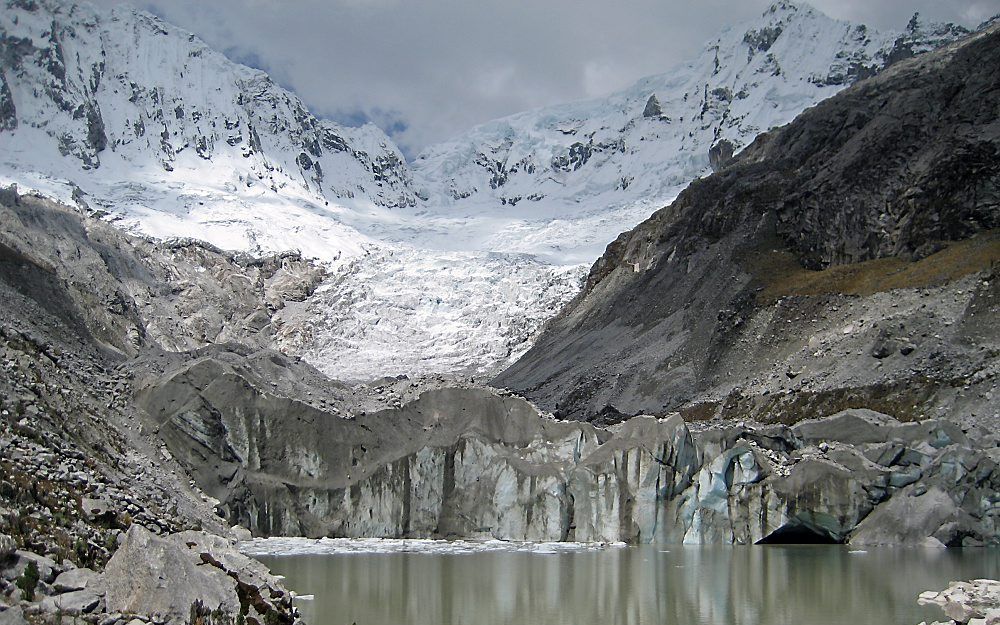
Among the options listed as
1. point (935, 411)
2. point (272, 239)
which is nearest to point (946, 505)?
point (935, 411)

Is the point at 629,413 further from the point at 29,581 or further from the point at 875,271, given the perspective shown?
the point at 29,581

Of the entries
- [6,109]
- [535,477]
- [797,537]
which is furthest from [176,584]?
[6,109]

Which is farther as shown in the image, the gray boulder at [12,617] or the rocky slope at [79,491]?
the rocky slope at [79,491]

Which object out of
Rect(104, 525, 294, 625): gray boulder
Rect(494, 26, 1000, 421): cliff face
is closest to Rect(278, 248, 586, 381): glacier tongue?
Rect(494, 26, 1000, 421): cliff face

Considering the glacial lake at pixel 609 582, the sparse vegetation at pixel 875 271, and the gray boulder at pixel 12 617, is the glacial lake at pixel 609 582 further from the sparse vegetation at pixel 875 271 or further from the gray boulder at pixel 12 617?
the sparse vegetation at pixel 875 271

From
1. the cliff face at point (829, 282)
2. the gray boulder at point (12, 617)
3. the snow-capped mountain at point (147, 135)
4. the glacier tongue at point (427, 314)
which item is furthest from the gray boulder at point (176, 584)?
the snow-capped mountain at point (147, 135)

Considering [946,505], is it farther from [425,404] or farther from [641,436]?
[425,404]

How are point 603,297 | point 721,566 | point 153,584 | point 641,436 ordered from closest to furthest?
1. point 153,584
2. point 721,566
3. point 641,436
4. point 603,297
